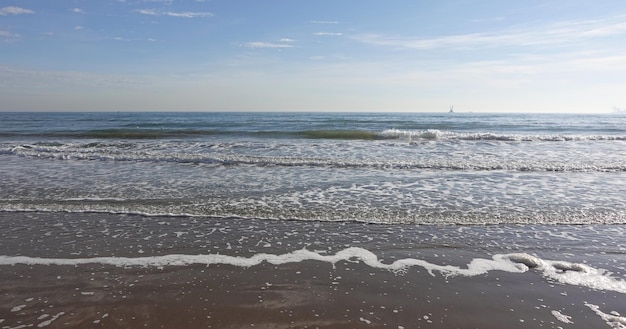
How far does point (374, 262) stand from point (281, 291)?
1.60 m

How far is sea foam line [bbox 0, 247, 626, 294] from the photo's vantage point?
5.30m

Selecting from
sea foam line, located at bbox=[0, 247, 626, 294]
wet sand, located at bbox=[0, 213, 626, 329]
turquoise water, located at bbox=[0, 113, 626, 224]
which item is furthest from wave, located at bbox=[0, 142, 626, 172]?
sea foam line, located at bbox=[0, 247, 626, 294]

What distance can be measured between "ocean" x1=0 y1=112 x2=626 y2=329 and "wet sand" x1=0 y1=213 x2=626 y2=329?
24mm

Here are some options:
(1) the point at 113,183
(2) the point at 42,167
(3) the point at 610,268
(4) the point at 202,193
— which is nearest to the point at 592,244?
(3) the point at 610,268

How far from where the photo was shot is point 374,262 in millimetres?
5723

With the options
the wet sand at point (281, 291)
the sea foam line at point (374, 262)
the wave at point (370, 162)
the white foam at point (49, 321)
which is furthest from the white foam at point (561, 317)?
the wave at point (370, 162)

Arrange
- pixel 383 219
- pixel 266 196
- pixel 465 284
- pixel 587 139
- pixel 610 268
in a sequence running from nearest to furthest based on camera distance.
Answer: pixel 465 284, pixel 610 268, pixel 383 219, pixel 266 196, pixel 587 139

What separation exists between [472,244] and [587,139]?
2649 cm

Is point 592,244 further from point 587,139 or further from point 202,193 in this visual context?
point 587,139

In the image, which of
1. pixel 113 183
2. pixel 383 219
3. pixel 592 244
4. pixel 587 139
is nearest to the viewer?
pixel 592 244

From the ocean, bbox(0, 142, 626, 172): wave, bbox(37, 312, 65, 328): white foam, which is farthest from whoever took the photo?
bbox(0, 142, 626, 172): wave

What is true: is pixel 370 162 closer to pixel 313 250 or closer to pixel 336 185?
pixel 336 185

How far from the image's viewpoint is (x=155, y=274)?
17.3 ft

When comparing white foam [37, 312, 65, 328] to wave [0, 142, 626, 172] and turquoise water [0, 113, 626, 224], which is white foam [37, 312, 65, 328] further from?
wave [0, 142, 626, 172]
